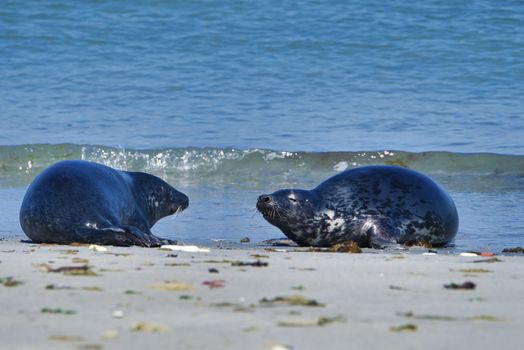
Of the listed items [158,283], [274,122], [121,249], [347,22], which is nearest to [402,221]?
[121,249]

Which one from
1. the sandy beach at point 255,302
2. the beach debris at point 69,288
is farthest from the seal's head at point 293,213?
the beach debris at point 69,288

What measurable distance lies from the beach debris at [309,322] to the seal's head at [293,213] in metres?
3.80

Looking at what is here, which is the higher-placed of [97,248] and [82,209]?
[82,209]

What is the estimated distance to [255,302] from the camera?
3.81 metres

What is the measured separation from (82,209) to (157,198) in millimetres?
1353

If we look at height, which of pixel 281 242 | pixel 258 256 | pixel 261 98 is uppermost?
pixel 261 98

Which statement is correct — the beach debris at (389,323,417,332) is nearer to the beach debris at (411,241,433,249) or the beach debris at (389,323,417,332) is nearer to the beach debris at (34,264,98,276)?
the beach debris at (34,264,98,276)

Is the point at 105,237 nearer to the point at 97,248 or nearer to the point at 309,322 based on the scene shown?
the point at 97,248

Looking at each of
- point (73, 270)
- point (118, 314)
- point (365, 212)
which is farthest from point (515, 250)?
point (118, 314)

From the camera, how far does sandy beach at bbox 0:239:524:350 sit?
10.2ft

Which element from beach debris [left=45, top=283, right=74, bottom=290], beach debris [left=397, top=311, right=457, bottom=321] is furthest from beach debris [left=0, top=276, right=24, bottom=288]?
beach debris [left=397, top=311, right=457, bottom=321]

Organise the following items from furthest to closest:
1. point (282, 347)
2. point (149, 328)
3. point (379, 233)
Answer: point (379, 233), point (149, 328), point (282, 347)

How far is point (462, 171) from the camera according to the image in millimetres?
12023

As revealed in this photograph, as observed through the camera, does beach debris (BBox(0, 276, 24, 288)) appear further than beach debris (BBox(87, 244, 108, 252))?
No
